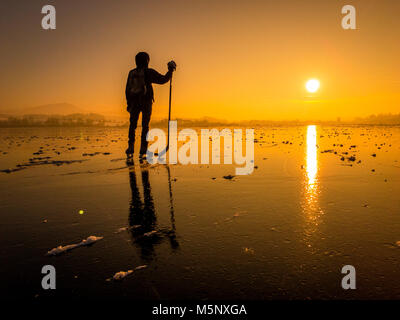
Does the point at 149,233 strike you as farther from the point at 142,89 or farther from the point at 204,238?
the point at 142,89

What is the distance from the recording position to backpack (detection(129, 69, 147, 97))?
35.4ft

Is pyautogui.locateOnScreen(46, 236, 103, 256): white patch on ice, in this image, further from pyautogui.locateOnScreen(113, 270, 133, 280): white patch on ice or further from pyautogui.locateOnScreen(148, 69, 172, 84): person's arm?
pyautogui.locateOnScreen(148, 69, 172, 84): person's arm

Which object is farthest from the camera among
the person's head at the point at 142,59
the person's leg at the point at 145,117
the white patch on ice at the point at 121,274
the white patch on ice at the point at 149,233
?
the person's leg at the point at 145,117

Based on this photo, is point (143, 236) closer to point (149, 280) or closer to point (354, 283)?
point (149, 280)

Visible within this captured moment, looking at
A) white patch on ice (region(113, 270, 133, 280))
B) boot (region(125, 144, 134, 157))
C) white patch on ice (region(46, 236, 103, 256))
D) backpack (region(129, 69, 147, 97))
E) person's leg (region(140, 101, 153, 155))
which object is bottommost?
white patch on ice (region(113, 270, 133, 280))

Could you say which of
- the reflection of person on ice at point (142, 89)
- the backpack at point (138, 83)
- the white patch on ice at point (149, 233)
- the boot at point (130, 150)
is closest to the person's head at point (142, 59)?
the reflection of person on ice at point (142, 89)

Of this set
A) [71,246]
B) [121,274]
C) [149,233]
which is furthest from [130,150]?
[121,274]

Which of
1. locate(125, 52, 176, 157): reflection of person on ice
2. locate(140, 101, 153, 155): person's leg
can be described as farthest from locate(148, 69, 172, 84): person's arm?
locate(140, 101, 153, 155): person's leg

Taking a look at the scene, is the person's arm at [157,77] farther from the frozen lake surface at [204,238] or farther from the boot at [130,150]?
the frozen lake surface at [204,238]

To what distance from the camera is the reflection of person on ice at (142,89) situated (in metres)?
10.8

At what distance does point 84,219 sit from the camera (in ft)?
13.4

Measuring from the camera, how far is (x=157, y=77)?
1120 cm

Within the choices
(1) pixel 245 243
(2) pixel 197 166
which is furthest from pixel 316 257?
(2) pixel 197 166
